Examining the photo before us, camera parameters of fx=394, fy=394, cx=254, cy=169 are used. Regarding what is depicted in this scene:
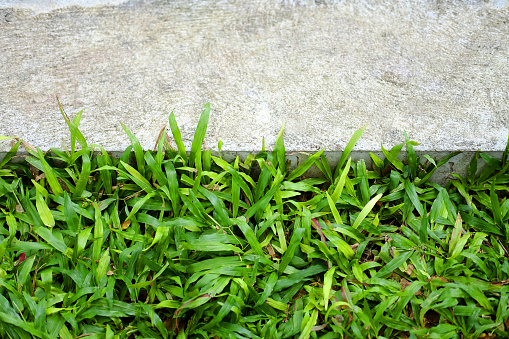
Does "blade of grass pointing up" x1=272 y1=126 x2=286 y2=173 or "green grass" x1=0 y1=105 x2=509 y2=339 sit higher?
"blade of grass pointing up" x1=272 y1=126 x2=286 y2=173

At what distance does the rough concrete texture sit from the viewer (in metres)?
1.88

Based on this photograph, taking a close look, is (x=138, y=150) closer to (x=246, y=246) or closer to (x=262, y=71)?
(x=246, y=246)

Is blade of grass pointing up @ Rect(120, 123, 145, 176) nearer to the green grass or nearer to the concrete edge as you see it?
the green grass

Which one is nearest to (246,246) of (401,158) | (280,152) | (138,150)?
(280,152)

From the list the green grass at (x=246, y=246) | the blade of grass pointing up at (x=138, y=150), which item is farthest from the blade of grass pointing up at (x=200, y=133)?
the blade of grass pointing up at (x=138, y=150)

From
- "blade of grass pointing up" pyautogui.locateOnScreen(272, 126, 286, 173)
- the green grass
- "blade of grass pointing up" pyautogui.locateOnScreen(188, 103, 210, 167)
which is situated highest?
"blade of grass pointing up" pyautogui.locateOnScreen(188, 103, 210, 167)

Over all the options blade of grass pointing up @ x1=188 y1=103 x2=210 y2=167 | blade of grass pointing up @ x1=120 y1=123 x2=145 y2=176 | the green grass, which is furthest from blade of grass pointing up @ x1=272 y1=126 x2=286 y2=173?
blade of grass pointing up @ x1=120 y1=123 x2=145 y2=176

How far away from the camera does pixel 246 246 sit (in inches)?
64.5

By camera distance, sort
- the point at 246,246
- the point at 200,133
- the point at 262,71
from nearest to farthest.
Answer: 1. the point at 246,246
2. the point at 200,133
3. the point at 262,71

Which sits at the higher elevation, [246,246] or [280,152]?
[280,152]

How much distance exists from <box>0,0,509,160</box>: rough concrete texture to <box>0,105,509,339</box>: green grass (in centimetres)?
15

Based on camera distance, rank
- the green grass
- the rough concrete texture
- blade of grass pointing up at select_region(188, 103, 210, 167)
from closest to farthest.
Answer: the green grass
blade of grass pointing up at select_region(188, 103, 210, 167)
the rough concrete texture

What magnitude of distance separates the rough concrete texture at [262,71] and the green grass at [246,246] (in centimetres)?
15

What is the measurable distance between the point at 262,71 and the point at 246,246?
3.11 feet
